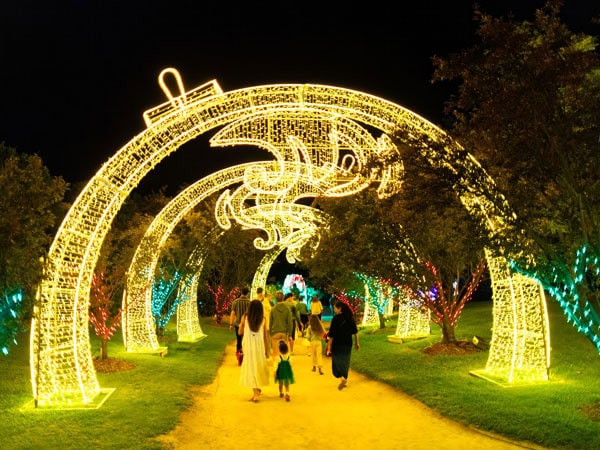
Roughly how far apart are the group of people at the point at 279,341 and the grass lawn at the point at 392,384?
3.35 feet

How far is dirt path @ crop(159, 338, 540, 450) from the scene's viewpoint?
20.7 ft

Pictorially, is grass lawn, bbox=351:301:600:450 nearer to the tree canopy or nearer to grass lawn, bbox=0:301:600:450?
grass lawn, bbox=0:301:600:450

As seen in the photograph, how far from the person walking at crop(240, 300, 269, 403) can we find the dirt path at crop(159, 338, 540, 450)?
285 millimetres

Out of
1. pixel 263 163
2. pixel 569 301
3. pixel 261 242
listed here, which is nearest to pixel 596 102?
pixel 569 301

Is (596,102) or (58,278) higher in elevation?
(596,102)

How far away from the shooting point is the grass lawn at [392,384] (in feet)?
20.9

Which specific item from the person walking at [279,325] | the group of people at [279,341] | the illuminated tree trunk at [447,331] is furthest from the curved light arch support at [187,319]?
the person walking at [279,325]

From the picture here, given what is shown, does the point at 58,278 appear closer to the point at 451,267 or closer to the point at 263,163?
the point at 263,163

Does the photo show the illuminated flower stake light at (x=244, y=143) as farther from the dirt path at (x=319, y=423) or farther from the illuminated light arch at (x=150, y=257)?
the illuminated light arch at (x=150, y=257)

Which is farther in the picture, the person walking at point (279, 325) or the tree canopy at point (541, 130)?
the person walking at point (279, 325)

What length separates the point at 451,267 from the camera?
548 inches

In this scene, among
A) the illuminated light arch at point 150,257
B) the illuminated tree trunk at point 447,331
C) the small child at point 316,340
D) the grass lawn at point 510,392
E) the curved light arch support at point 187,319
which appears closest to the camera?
the grass lawn at point 510,392

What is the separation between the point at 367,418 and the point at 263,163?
28.2 ft

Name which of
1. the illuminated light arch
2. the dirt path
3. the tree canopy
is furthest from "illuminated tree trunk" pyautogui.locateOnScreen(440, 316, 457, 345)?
the tree canopy
